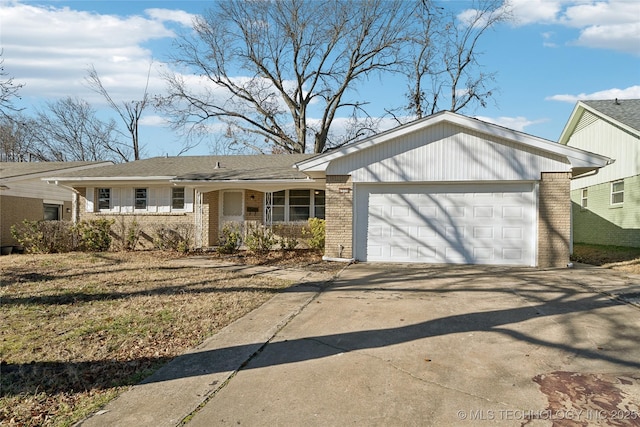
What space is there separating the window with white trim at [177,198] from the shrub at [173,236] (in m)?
1.52

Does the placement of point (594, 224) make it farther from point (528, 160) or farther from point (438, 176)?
point (438, 176)

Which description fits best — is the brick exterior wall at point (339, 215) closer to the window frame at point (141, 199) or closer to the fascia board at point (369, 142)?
the fascia board at point (369, 142)

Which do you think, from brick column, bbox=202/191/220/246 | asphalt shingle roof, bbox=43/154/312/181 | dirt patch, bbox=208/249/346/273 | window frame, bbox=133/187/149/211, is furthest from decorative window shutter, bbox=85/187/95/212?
dirt patch, bbox=208/249/346/273

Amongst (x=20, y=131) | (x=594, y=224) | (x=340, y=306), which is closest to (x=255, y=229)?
(x=340, y=306)

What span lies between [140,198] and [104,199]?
5.20ft

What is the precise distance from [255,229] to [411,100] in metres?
21.5

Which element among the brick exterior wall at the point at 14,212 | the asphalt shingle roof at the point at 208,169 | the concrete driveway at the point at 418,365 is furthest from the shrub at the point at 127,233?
the concrete driveway at the point at 418,365

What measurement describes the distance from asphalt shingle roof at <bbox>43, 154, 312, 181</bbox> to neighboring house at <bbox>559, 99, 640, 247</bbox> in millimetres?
12225

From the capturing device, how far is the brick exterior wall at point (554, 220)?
10039 millimetres

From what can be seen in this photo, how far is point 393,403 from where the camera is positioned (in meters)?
3.23

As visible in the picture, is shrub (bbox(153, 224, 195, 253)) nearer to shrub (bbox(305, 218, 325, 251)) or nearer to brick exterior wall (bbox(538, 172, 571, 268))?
shrub (bbox(305, 218, 325, 251))

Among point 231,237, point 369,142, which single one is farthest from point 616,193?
point 231,237

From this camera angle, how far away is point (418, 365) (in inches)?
157

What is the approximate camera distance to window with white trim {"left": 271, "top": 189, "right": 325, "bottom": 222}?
1516 cm
